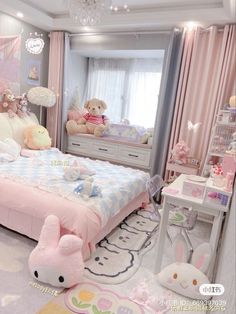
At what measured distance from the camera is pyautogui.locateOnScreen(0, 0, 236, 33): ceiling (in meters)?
2.79

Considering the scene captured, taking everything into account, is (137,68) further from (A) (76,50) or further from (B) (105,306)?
(B) (105,306)

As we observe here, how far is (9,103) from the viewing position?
367cm

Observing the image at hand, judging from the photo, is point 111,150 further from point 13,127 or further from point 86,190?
point 86,190

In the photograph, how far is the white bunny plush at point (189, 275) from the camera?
178 cm

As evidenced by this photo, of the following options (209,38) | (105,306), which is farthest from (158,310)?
(209,38)

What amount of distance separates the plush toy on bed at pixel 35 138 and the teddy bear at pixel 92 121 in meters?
0.62

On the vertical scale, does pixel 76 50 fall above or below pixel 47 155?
above

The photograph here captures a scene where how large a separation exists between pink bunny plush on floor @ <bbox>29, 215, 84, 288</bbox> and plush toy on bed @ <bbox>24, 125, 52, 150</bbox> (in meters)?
2.05

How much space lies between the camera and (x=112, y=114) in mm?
4629

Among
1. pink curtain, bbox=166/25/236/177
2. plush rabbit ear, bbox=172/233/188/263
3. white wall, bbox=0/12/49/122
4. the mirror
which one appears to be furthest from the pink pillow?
plush rabbit ear, bbox=172/233/188/263

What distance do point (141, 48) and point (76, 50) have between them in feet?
3.68

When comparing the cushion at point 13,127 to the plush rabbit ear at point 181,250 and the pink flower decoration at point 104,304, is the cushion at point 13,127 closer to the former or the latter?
the pink flower decoration at point 104,304

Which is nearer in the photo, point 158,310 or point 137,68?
point 158,310

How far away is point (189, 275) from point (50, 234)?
106cm
